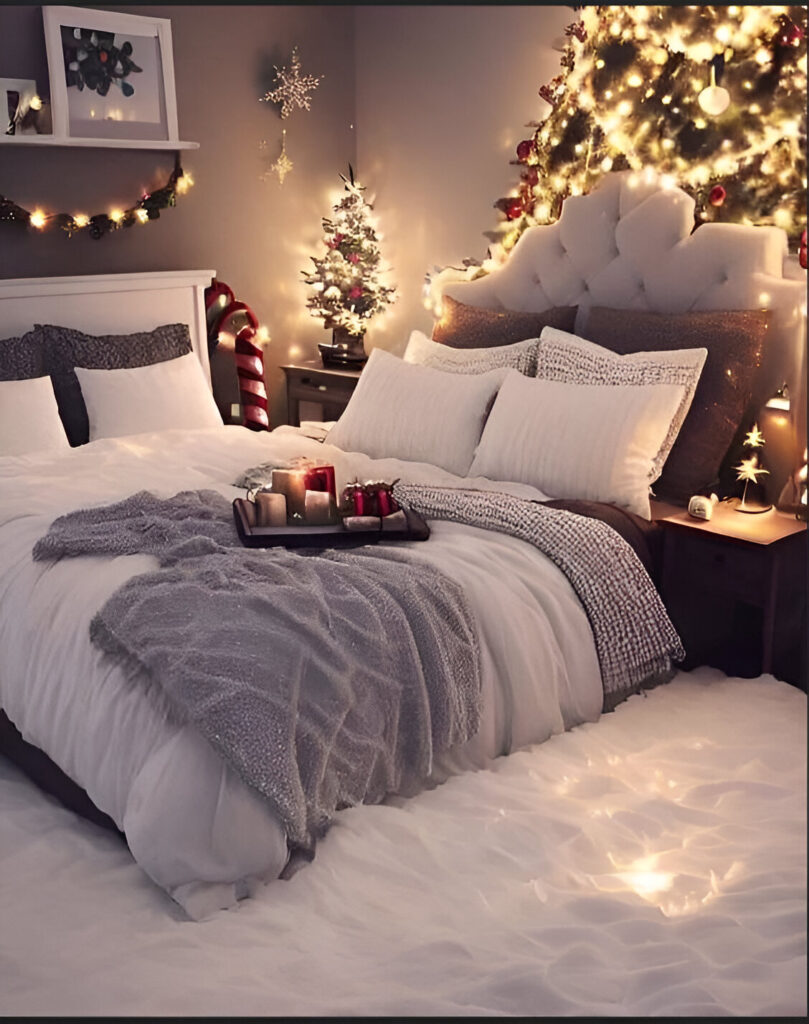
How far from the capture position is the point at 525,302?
4086 millimetres

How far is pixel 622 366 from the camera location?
3.33 meters

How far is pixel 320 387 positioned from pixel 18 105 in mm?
1698

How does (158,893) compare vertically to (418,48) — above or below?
below

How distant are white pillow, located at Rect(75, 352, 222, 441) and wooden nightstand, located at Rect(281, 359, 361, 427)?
66cm

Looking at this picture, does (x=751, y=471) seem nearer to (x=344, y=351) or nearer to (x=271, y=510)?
(x=271, y=510)

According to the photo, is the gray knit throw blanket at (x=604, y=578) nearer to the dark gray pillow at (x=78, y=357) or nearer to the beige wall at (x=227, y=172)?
the dark gray pillow at (x=78, y=357)

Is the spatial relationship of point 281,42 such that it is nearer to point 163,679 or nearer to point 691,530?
point 691,530

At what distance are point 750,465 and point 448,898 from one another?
1826 mm

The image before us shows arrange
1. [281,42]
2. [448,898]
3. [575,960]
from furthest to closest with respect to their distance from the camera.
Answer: [281,42], [448,898], [575,960]

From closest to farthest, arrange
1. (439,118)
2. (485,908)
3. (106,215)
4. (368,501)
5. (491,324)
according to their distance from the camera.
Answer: (485,908) → (368,501) → (491,324) → (106,215) → (439,118)

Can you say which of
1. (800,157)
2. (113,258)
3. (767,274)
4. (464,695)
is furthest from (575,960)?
(113,258)

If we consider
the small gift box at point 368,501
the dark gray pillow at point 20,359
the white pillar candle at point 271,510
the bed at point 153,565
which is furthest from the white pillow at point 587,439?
the dark gray pillow at point 20,359

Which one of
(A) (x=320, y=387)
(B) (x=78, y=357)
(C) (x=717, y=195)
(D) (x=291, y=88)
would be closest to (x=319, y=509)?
(C) (x=717, y=195)

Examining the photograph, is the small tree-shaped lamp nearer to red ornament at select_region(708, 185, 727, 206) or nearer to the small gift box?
red ornament at select_region(708, 185, 727, 206)
